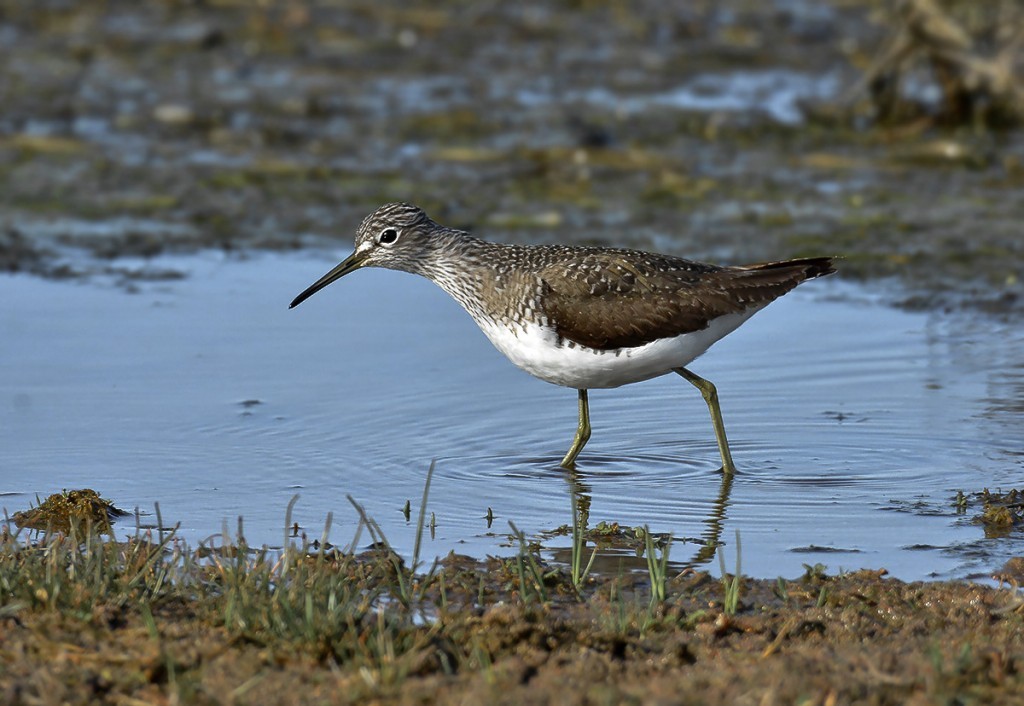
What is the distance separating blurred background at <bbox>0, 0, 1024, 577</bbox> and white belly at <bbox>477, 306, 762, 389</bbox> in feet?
1.41

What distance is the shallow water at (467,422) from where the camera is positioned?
250 inches

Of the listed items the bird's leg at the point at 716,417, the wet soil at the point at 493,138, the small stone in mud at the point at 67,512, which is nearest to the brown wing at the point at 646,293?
the bird's leg at the point at 716,417

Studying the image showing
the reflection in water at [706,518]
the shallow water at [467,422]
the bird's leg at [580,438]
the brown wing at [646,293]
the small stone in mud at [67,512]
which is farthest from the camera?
the bird's leg at [580,438]

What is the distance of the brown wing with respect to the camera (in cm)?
700

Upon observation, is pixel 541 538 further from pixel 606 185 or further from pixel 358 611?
pixel 606 185

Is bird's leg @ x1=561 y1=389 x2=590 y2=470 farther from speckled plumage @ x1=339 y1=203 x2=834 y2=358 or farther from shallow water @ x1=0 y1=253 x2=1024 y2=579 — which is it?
speckled plumage @ x1=339 y1=203 x2=834 y2=358

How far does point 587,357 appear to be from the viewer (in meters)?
6.96

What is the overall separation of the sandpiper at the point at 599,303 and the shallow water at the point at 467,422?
0.42m

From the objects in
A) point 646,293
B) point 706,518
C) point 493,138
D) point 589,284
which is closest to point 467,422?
point 589,284

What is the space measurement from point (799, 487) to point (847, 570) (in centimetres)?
118

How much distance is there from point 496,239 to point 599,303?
382cm

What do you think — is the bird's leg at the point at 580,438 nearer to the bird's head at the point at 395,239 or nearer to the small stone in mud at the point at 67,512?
the bird's head at the point at 395,239

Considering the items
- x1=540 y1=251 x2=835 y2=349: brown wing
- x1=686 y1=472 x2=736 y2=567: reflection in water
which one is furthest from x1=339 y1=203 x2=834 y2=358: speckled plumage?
x1=686 y1=472 x2=736 y2=567: reflection in water

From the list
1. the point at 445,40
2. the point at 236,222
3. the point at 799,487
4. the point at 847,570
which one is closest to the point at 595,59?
the point at 445,40
